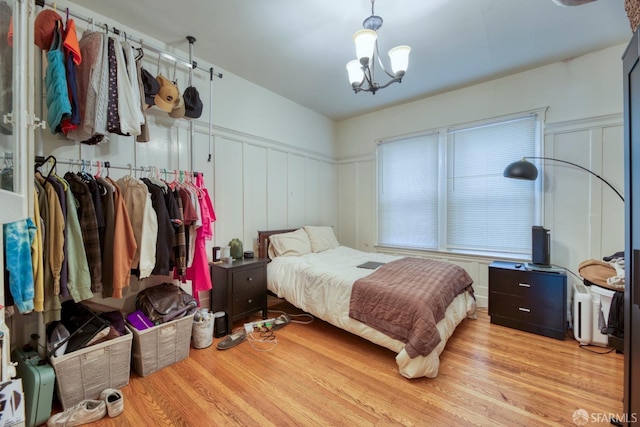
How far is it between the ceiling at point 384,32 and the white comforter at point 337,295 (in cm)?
224

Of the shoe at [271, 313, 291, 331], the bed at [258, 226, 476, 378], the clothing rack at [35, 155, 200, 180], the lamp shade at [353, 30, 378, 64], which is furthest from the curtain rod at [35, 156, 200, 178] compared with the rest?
the lamp shade at [353, 30, 378, 64]

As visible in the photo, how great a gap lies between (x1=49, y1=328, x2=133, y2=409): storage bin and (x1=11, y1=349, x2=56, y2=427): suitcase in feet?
0.17

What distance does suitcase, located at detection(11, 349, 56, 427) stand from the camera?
1498 mm

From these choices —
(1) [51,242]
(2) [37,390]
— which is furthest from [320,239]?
(2) [37,390]

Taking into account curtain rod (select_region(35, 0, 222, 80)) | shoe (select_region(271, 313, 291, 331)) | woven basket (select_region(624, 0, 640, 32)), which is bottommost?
shoe (select_region(271, 313, 291, 331))

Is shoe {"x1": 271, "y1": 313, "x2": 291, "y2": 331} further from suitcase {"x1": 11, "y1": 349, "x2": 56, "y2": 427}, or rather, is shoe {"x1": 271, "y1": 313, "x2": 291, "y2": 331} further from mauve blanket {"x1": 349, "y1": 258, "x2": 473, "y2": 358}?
suitcase {"x1": 11, "y1": 349, "x2": 56, "y2": 427}

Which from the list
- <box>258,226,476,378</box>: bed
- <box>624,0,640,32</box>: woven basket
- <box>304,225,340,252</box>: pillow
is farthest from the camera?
<box>304,225,340,252</box>: pillow

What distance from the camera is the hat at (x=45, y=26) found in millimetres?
1712

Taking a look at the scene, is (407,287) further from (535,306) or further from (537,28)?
(537,28)

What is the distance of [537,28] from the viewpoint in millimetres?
2389

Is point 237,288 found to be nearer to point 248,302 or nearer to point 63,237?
point 248,302

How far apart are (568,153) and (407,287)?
243 cm

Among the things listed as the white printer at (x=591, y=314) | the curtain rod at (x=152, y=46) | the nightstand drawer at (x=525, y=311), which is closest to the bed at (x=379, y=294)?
the nightstand drawer at (x=525, y=311)

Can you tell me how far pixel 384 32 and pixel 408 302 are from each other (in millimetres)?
2355
